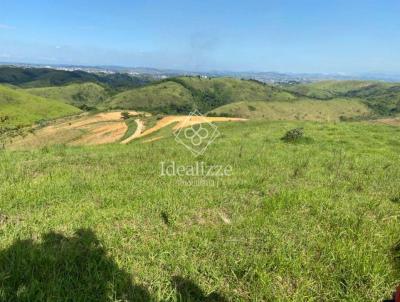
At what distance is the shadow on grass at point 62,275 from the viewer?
5.06 metres

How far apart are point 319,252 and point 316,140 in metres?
18.6

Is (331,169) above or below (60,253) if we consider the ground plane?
below

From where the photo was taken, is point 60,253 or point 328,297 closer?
point 328,297

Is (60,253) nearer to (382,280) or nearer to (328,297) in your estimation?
(328,297)

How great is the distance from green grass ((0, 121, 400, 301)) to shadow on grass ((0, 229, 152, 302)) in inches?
0.6

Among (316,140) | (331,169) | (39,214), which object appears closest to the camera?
(39,214)

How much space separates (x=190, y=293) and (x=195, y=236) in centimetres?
174

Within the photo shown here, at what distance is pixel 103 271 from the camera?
18.9 feet

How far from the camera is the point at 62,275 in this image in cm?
554

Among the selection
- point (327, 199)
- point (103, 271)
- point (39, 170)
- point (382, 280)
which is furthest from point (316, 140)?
point (103, 271)

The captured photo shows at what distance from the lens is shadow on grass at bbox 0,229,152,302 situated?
16.6ft
